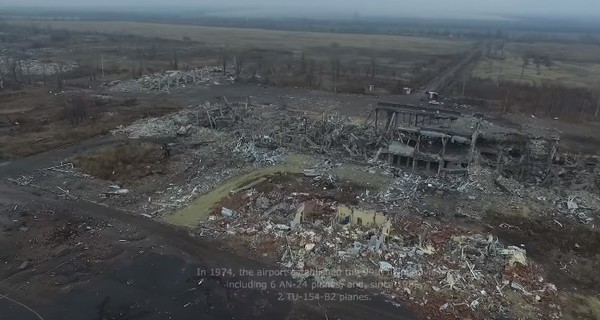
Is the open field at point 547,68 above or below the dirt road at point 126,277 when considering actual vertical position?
above

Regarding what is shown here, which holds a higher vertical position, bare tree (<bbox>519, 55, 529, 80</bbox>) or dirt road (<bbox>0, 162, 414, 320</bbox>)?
bare tree (<bbox>519, 55, 529, 80</bbox>)

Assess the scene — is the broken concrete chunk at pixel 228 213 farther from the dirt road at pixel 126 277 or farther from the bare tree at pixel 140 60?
the bare tree at pixel 140 60

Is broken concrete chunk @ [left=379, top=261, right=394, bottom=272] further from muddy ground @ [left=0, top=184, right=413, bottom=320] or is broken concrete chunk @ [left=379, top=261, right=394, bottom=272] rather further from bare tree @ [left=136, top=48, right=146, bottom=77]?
bare tree @ [left=136, top=48, right=146, bottom=77]

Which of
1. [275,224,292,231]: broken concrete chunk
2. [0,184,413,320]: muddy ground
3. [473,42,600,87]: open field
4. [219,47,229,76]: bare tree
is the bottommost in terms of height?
[0,184,413,320]: muddy ground

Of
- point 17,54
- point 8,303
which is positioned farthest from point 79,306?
point 17,54

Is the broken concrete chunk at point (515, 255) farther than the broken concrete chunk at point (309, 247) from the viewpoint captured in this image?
No

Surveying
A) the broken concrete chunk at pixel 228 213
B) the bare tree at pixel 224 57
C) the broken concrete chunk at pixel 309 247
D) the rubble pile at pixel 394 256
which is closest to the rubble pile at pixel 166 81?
the bare tree at pixel 224 57

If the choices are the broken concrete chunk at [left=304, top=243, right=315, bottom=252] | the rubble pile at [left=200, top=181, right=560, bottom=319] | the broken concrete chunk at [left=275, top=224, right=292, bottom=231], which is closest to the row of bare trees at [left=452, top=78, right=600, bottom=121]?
the rubble pile at [left=200, top=181, right=560, bottom=319]
